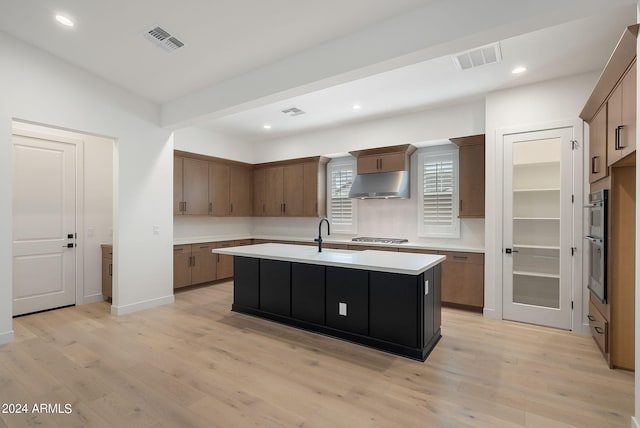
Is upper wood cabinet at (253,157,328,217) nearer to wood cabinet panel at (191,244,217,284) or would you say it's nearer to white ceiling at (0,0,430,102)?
wood cabinet panel at (191,244,217,284)

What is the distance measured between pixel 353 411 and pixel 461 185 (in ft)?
12.0

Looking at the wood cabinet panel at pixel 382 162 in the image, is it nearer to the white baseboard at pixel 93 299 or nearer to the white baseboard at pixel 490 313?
the white baseboard at pixel 490 313

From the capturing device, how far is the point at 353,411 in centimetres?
217

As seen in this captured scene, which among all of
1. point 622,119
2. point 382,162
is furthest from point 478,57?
point 382,162

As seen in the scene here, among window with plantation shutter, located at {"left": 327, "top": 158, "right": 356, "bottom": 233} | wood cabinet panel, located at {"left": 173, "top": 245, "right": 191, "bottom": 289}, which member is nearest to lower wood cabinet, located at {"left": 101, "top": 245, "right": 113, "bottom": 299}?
wood cabinet panel, located at {"left": 173, "top": 245, "right": 191, "bottom": 289}

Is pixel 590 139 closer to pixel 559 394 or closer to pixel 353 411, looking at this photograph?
pixel 559 394

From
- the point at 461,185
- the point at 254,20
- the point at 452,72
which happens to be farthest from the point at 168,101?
the point at 461,185

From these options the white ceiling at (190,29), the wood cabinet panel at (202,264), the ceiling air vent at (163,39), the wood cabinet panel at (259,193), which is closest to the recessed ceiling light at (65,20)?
the white ceiling at (190,29)

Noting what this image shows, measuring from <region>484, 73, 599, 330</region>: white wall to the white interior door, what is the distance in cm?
598

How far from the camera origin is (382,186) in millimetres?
5336

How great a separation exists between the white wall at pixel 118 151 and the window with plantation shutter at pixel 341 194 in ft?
9.86

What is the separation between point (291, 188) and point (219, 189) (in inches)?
57.8

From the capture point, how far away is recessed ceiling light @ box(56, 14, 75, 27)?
289 centimetres

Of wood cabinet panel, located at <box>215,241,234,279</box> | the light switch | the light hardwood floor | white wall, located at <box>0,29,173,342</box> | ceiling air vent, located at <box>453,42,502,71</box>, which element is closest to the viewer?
the light hardwood floor
